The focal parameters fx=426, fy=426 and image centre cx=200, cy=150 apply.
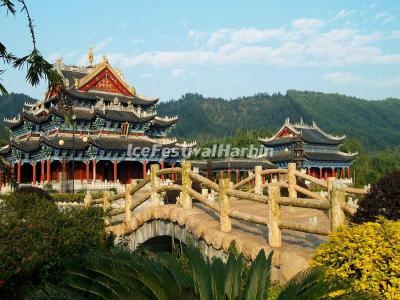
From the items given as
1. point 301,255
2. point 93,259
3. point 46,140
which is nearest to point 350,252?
point 301,255

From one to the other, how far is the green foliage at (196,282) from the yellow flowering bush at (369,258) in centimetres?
29

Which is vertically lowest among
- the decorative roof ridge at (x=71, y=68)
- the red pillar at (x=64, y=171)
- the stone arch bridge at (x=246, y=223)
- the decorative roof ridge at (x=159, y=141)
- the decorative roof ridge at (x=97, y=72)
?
the red pillar at (x=64, y=171)

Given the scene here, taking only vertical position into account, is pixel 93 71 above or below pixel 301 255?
above

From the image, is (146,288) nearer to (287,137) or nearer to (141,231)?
(141,231)

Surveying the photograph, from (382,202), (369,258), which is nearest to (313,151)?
(382,202)

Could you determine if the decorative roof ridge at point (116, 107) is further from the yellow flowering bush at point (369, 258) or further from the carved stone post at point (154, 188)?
the yellow flowering bush at point (369, 258)

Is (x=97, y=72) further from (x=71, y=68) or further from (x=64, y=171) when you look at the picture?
(x=64, y=171)

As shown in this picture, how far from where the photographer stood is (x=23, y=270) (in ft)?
23.8

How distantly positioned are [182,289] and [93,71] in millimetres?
39675

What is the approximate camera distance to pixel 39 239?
26.2 feet

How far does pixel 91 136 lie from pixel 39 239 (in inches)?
1221

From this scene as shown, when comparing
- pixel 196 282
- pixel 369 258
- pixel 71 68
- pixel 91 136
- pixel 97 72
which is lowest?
pixel 196 282

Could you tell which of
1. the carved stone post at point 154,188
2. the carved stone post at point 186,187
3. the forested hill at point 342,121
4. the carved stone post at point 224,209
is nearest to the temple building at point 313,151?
the carved stone post at point 154,188

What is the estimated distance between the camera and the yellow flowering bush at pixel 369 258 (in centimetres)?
437
